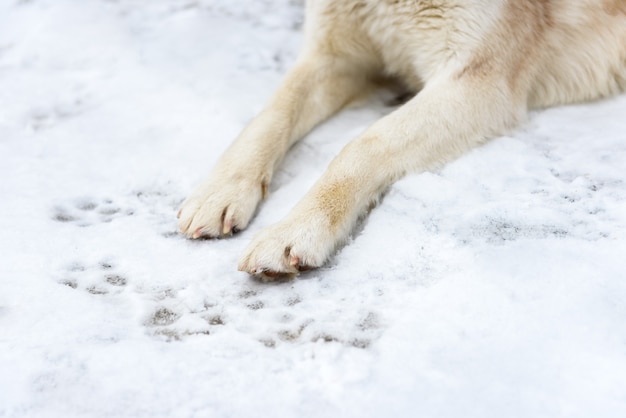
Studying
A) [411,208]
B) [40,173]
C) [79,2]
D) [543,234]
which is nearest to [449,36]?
[411,208]

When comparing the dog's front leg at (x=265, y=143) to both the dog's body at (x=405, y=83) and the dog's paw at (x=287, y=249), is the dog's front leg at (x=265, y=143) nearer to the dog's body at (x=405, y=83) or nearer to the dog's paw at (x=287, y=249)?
the dog's body at (x=405, y=83)

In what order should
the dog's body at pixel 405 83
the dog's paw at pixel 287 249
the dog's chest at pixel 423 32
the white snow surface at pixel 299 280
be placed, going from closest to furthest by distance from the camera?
the white snow surface at pixel 299 280
the dog's paw at pixel 287 249
the dog's body at pixel 405 83
the dog's chest at pixel 423 32

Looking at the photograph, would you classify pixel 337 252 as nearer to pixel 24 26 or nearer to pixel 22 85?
pixel 22 85

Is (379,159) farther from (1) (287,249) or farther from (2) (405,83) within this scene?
(2) (405,83)

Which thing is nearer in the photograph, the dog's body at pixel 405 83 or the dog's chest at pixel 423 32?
the dog's body at pixel 405 83

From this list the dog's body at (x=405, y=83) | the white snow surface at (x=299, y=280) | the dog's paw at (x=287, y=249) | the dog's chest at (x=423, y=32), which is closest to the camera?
the white snow surface at (x=299, y=280)

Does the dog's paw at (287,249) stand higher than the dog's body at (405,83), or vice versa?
the dog's body at (405,83)

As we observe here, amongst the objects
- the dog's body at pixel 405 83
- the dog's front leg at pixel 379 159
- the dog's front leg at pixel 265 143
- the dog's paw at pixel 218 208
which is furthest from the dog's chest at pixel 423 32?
the dog's paw at pixel 218 208
